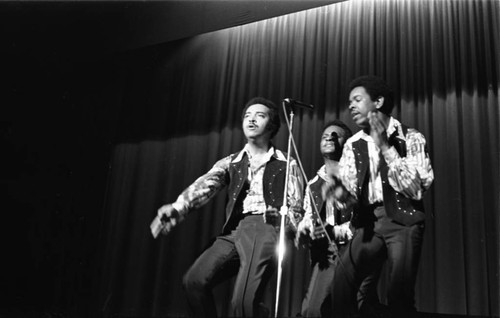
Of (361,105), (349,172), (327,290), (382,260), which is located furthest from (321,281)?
(361,105)

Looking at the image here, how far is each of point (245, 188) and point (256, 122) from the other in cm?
43

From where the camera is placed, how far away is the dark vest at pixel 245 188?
3109 millimetres

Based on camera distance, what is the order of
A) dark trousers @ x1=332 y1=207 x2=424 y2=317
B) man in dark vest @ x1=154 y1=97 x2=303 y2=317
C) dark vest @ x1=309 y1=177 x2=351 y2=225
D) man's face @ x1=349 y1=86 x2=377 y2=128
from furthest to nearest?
dark vest @ x1=309 y1=177 x2=351 y2=225
man's face @ x1=349 y1=86 x2=377 y2=128
man in dark vest @ x1=154 y1=97 x2=303 y2=317
dark trousers @ x1=332 y1=207 x2=424 y2=317

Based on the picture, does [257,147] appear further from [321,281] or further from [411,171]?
[411,171]

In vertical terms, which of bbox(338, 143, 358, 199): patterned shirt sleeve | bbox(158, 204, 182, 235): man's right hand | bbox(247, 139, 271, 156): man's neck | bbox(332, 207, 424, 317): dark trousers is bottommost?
bbox(332, 207, 424, 317): dark trousers

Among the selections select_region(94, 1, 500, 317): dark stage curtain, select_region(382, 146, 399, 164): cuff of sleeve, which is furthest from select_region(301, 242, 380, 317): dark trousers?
select_region(94, 1, 500, 317): dark stage curtain

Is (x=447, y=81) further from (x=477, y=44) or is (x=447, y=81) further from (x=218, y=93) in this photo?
(x=218, y=93)

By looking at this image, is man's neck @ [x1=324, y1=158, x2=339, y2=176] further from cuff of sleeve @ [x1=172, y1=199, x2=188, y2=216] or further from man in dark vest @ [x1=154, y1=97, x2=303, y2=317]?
cuff of sleeve @ [x1=172, y1=199, x2=188, y2=216]

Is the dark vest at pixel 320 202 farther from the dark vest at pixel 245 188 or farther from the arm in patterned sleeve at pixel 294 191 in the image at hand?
the dark vest at pixel 245 188

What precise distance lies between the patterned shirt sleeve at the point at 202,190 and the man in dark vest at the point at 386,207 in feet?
2.46

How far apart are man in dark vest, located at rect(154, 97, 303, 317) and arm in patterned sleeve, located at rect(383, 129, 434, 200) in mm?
637

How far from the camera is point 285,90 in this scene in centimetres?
507

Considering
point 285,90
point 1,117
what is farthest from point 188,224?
point 1,117

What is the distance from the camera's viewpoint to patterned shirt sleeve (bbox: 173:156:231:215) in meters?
3.17
